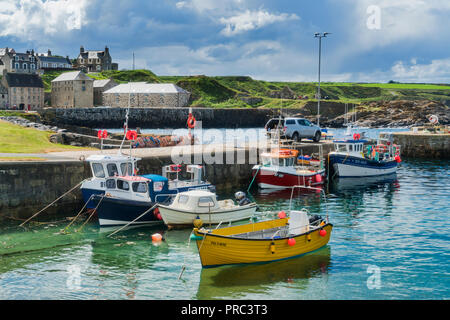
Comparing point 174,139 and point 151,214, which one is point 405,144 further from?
point 151,214

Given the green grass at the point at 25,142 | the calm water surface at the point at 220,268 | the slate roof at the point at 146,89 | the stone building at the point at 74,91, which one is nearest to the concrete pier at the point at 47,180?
the calm water surface at the point at 220,268

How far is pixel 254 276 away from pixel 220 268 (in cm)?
132

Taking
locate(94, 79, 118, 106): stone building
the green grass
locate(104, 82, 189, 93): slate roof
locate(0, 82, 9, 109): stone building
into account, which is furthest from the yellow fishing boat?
locate(94, 79, 118, 106): stone building

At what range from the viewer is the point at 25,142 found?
107 feet

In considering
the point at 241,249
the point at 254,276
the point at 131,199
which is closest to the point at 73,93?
the point at 131,199

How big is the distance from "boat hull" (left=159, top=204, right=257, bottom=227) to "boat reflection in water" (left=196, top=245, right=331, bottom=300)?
162 inches

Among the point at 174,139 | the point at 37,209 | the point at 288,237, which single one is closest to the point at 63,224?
the point at 37,209

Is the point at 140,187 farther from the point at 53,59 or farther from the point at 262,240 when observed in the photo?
the point at 53,59

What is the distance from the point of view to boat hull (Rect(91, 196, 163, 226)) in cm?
2164

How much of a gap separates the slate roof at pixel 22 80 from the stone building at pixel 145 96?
1444 centimetres

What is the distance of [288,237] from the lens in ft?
56.9

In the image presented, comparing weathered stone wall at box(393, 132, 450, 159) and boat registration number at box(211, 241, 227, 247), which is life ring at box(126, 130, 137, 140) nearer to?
boat registration number at box(211, 241, 227, 247)

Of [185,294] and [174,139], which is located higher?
[174,139]

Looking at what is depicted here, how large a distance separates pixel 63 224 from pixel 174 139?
19.7 meters
